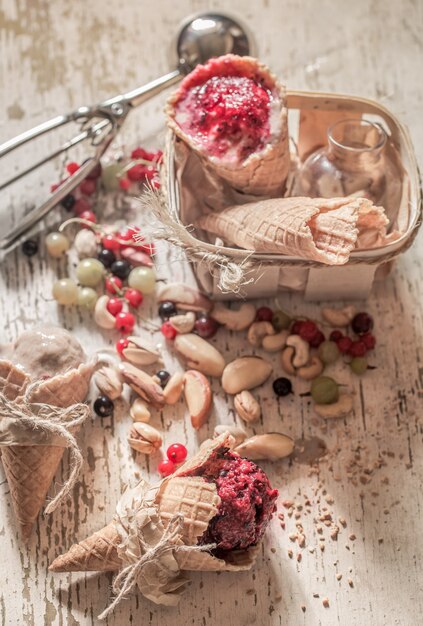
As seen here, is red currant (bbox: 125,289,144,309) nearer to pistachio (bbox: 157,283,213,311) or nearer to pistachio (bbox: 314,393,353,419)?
pistachio (bbox: 157,283,213,311)

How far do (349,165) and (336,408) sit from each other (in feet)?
1.28

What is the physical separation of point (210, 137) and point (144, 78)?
0.48 m

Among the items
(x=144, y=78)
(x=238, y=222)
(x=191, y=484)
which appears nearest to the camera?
(x=191, y=484)

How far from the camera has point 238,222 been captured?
1310 millimetres

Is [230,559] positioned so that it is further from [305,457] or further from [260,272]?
[260,272]

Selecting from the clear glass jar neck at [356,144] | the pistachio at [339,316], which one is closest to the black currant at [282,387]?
the pistachio at [339,316]

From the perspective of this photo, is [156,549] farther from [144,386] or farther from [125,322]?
[125,322]

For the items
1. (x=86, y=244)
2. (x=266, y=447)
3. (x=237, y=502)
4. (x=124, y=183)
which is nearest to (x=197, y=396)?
(x=266, y=447)

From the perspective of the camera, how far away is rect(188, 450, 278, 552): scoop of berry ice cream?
1177 millimetres

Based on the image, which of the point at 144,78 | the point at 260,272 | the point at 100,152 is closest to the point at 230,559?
the point at 260,272

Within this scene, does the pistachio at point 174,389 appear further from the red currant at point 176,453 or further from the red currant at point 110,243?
the red currant at point 110,243

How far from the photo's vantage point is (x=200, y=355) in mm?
1402

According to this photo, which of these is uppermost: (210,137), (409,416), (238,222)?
(210,137)

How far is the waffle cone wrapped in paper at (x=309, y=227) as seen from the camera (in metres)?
1.22
